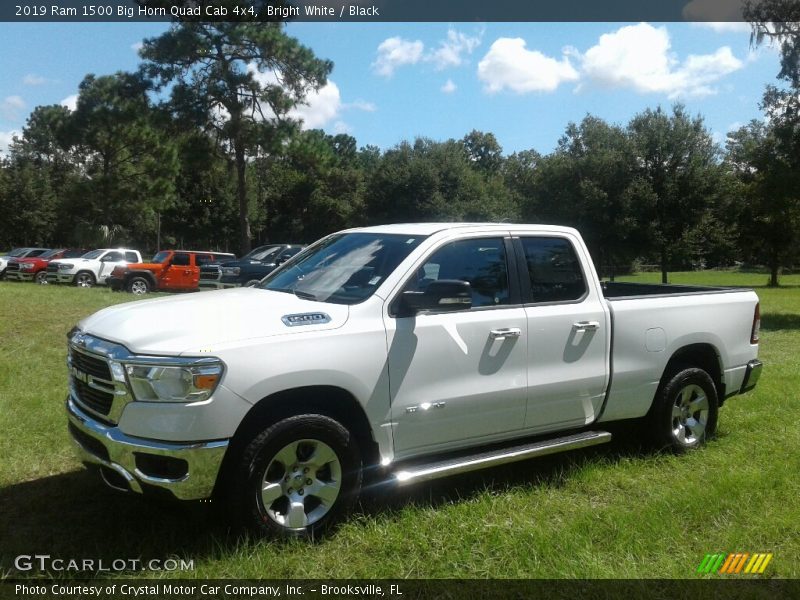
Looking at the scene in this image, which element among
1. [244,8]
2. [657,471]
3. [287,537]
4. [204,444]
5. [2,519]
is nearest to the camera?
[204,444]

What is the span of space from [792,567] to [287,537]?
2.88 meters

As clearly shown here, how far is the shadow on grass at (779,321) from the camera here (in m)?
17.6

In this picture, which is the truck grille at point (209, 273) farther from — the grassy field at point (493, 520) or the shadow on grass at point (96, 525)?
the shadow on grass at point (96, 525)

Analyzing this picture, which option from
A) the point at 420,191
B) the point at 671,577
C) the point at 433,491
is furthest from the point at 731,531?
the point at 420,191

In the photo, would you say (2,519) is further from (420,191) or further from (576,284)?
(420,191)

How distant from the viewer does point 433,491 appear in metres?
4.98

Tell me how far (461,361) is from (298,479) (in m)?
1.28

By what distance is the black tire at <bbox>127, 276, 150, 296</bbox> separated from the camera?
881 inches

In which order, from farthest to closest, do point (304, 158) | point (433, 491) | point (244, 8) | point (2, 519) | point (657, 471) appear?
point (304, 158) → point (244, 8) → point (657, 471) → point (433, 491) → point (2, 519)

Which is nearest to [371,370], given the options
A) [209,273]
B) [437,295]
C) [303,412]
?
[303,412]

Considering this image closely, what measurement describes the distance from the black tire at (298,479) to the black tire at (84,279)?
24.2 meters

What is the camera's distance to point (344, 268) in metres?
4.78

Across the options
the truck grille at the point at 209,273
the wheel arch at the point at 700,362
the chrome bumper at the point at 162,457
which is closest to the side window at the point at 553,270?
the wheel arch at the point at 700,362
